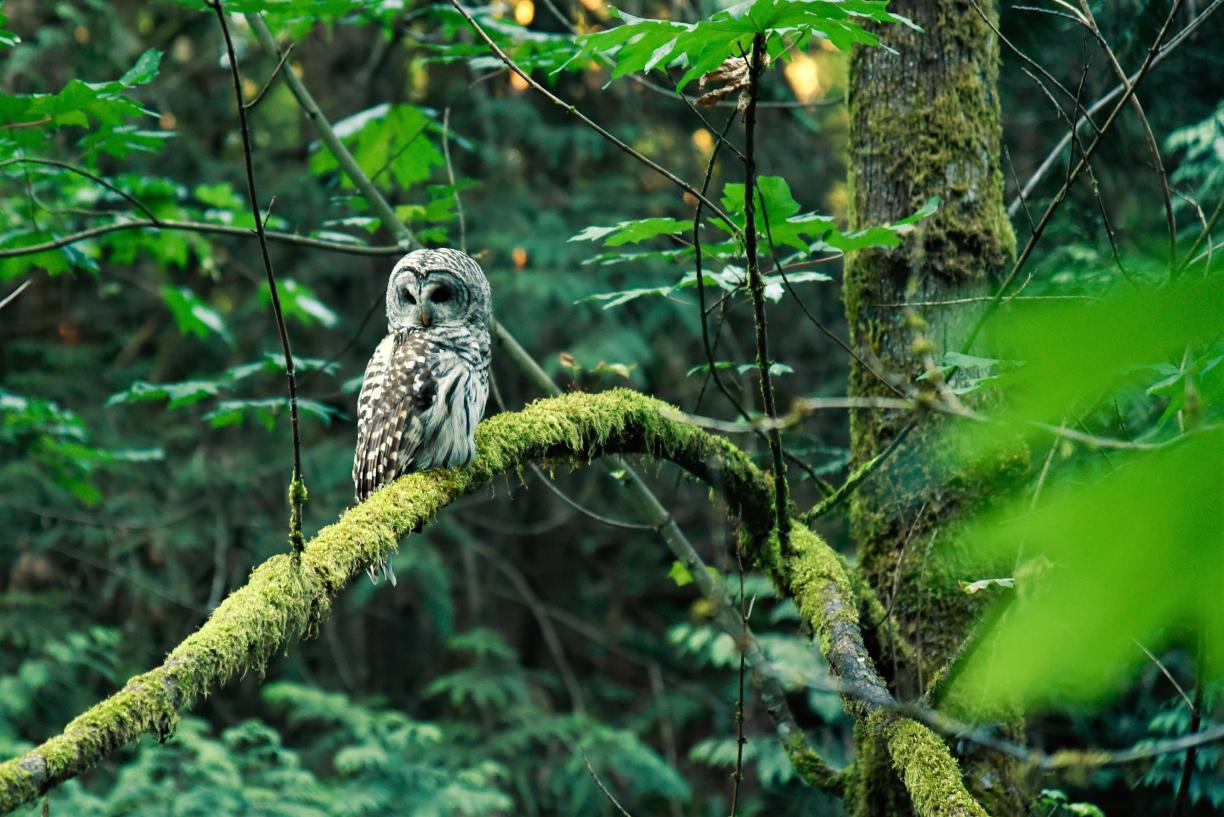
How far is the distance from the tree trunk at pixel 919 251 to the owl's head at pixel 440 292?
1.59 m

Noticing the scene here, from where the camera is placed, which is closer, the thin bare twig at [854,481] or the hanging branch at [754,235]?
the hanging branch at [754,235]

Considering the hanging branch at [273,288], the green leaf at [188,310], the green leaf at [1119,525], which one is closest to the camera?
the green leaf at [1119,525]

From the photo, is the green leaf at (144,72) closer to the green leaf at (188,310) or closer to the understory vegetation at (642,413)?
the understory vegetation at (642,413)

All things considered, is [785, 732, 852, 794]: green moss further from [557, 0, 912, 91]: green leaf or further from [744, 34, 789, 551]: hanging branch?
[557, 0, 912, 91]: green leaf

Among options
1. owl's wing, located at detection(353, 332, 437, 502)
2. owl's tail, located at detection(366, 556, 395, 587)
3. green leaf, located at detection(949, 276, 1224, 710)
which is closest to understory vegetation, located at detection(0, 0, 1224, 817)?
green leaf, located at detection(949, 276, 1224, 710)

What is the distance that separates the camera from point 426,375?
12.9 feet

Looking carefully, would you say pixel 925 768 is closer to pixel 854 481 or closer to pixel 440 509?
pixel 854 481

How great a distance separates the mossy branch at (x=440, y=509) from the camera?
1646 mm

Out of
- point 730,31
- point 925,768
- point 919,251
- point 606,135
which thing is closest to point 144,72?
point 606,135

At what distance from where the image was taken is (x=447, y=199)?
4020mm

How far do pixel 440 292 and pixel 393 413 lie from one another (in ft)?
2.20

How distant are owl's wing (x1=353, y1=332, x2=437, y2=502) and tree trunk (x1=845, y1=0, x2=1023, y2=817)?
5.07ft

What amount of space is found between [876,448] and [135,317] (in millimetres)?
8621

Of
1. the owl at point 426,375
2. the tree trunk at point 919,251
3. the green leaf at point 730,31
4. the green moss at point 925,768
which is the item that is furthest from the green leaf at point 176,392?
the green moss at point 925,768
